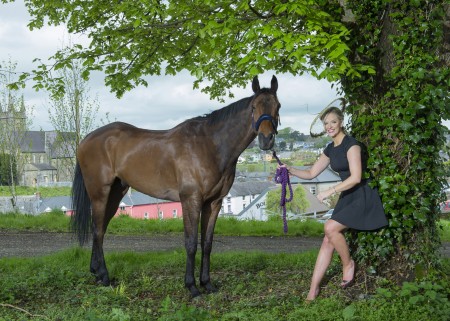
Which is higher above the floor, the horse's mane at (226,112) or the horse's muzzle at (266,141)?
the horse's mane at (226,112)

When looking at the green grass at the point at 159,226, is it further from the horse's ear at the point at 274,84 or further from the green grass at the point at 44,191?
the green grass at the point at 44,191

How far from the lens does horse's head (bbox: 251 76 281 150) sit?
5.65 m

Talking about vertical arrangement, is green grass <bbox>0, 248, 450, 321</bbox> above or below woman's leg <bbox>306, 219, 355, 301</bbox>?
below

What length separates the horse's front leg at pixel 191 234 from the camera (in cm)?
623

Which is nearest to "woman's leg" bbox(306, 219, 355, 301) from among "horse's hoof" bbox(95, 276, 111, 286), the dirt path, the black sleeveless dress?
the black sleeveless dress

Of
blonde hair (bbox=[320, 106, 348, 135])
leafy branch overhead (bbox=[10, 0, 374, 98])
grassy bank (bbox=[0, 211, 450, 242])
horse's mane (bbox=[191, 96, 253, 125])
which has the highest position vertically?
leafy branch overhead (bbox=[10, 0, 374, 98])

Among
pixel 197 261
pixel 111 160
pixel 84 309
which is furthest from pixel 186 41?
pixel 84 309

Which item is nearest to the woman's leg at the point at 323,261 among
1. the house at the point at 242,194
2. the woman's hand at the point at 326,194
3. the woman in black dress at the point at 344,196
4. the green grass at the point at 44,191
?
the woman in black dress at the point at 344,196

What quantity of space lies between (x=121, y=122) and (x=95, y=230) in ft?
4.99

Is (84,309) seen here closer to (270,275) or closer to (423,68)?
(270,275)

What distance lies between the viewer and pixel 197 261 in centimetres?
823

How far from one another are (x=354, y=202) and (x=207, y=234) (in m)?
1.85

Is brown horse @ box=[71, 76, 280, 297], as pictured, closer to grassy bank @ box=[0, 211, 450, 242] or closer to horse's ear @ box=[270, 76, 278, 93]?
horse's ear @ box=[270, 76, 278, 93]

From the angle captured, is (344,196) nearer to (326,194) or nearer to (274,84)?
(326,194)
